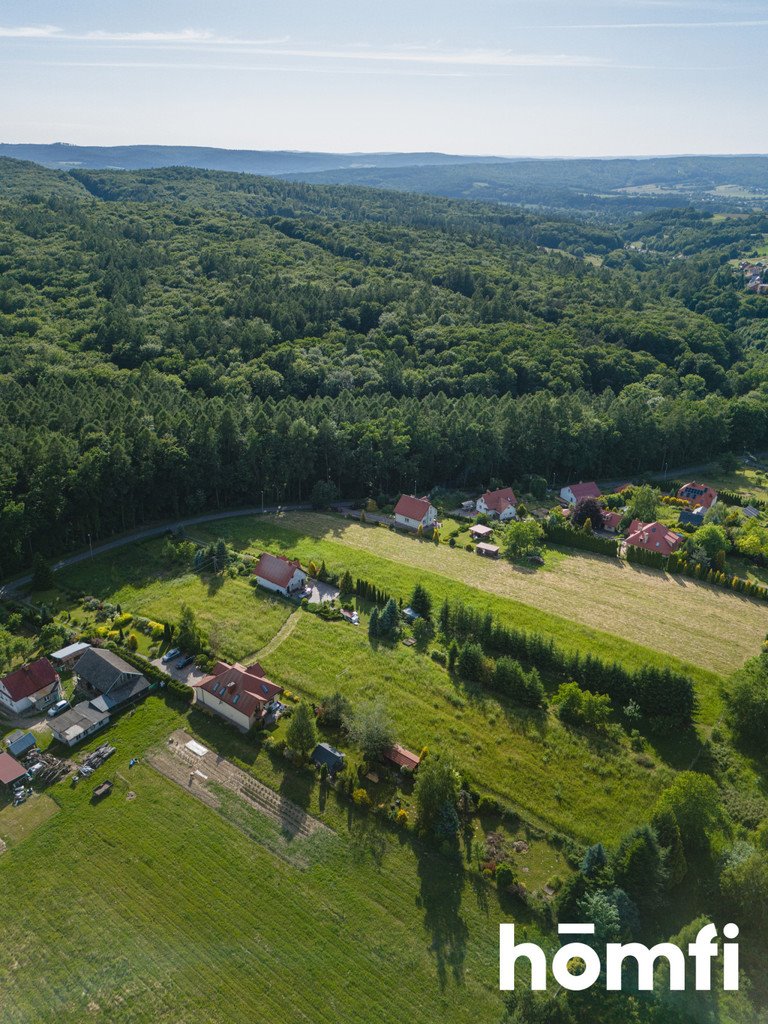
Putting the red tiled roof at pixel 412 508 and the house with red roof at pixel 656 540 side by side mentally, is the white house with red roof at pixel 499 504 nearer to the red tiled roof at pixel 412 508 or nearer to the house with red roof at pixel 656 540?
the red tiled roof at pixel 412 508

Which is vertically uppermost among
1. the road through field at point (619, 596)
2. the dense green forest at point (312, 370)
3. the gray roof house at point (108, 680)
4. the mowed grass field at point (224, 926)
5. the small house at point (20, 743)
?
the dense green forest at point (312, 370)

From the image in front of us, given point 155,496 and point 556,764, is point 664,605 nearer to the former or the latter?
point 556,764

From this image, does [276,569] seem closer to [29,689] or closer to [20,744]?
[29,689]

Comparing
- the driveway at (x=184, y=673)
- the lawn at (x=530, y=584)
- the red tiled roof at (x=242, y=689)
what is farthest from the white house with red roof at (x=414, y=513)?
the red tiled roof at (x=242, y=689)

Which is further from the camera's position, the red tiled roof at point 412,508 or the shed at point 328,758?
the red tiled roof at point 412,508

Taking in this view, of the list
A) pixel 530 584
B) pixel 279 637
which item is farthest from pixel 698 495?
pixel 279 637

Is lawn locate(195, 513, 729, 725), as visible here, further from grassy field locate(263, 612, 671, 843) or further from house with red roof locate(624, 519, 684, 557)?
grassy field locate(263, 612, 671, 843)
